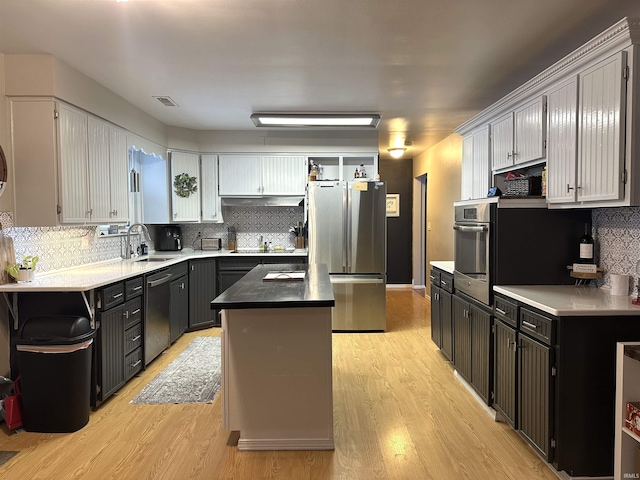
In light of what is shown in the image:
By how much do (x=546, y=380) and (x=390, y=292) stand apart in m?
5.66

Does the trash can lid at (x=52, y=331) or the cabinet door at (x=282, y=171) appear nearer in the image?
the trash can lid at (x=52, y=331)

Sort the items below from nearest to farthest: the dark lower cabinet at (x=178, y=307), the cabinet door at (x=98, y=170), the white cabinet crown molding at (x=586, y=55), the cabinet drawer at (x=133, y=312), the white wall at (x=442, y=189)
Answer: the white cabinet crown molding at (x=586, y=55) → the cabinet drawer at (x=133, y=312) → the cabinet door at (x=98, y=170) → the dark lower cabinet at (x=178, y=307) → the white wall at (x=442, y=189)

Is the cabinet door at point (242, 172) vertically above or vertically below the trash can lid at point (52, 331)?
above

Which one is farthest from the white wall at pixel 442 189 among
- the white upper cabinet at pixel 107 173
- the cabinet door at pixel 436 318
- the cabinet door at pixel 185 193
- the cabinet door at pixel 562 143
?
the white upper cabinet at pixel 107 173

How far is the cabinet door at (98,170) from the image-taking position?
3.47m

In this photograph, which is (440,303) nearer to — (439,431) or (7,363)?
(439,431)

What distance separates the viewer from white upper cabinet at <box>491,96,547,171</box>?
2.88 m

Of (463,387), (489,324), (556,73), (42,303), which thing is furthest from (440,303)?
(42,303)

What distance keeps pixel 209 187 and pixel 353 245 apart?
6.77ft

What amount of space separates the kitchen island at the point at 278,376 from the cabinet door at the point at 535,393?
3.59 feet

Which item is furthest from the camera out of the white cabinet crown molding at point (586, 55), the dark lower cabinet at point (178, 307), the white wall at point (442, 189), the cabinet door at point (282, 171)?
the white wall at point (442, 189)

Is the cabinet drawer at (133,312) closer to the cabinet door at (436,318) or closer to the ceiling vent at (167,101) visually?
Result: the ceiling vent at (167,101)

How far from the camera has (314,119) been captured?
459 centimetres

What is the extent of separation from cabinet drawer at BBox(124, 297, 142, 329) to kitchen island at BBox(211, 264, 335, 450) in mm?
1282
